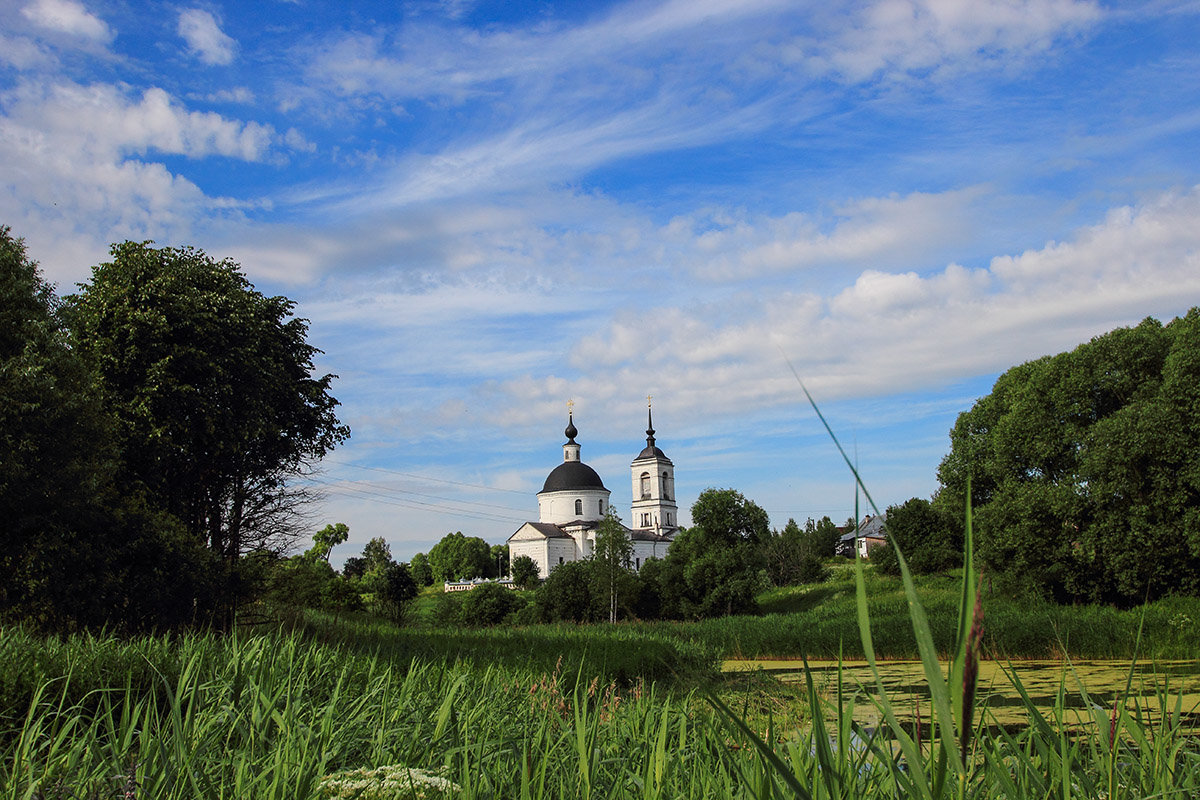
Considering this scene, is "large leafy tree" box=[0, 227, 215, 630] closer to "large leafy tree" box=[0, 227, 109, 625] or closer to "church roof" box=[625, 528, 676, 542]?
"large leafy tree" box=[0, 227, 109, 625]

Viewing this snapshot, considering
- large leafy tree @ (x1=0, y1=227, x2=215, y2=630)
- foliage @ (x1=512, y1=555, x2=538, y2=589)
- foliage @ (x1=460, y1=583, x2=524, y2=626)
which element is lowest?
foliage @ (x1=460, y1=583, x2=524, y2=626)

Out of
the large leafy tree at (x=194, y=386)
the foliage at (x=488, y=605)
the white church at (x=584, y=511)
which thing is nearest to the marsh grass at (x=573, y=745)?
the large leafy tree at (x=194, y=386)

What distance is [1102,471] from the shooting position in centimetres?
2398

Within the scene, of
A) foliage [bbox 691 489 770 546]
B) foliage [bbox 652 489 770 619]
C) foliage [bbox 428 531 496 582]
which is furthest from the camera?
foliage [bbox 428 531 496 582]

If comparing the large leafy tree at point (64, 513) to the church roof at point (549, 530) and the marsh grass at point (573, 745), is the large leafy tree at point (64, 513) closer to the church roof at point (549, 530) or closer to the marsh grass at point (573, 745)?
the marsh grass at point (573, 745)

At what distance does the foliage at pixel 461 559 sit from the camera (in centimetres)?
9375

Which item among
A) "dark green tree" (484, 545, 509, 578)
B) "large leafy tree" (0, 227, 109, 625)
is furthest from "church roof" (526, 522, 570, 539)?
"large leafy tree" (0, 227, 109, 625)

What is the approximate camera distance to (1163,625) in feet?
58.5

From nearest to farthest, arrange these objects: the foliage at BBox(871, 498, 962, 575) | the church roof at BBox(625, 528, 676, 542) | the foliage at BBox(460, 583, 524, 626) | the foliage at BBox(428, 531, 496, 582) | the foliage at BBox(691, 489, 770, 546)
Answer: the foliage at BBox(871, 498, 962, 575) < the foliage at BBox(460, 583, 524, 626) < the foliage at BBox(691, 489, 770, 546) < the church roof at BBox(625, 528, 676, 542) < the foliage at BBox(428, 531, 496, 582)

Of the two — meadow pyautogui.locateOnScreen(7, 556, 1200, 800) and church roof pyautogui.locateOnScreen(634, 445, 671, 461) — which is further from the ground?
church roof pyautogui.locateOnScreen(634, 445, 671, 461)

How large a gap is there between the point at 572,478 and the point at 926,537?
51.5m

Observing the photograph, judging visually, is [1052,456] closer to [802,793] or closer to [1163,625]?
[1163,625]

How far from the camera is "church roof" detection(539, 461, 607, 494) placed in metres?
86.8

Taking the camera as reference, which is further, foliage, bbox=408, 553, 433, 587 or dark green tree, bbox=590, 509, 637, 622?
foliage, bbox=408, 553, 433, 587
